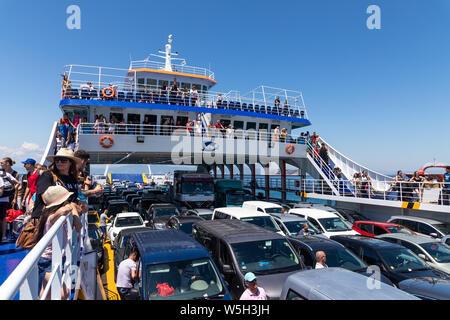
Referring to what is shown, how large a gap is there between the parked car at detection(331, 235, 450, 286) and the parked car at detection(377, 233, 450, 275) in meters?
0.65

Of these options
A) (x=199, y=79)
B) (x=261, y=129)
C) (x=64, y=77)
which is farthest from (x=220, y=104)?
(x=64, y=77)

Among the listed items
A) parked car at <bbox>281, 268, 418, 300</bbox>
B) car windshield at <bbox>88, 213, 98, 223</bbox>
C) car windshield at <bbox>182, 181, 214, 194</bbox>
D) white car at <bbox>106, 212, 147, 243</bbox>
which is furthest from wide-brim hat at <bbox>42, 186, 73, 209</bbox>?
car windshield at <bbox>182, 181, 214, 194</bbox>

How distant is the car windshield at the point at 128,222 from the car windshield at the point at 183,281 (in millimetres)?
7911

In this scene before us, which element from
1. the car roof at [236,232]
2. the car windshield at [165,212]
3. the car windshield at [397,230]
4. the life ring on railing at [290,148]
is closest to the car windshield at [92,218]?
the car windshield at [165,212]

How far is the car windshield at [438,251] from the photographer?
25.5ft

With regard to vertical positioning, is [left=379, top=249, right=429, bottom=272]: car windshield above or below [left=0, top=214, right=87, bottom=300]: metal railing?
below

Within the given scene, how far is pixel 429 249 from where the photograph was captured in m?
8.07

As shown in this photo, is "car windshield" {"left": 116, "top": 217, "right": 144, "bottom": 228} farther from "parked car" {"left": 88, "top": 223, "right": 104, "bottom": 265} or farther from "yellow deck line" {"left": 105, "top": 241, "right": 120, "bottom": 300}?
"parked car" {"left": 88, "top": 223, "right": 104, "bottom": 265}

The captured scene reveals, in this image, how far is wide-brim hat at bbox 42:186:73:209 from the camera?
332 cm

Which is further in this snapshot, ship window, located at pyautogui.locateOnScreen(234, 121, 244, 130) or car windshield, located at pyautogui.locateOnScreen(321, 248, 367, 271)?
ship window, located at pyautogui.locateOnScreen(234, 121, 244, 130)

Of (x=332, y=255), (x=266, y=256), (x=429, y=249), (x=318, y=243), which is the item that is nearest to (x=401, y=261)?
(x=332, y=255)

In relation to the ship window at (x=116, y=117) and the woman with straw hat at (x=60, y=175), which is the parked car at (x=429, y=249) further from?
the ship window at (x=116, y=117)

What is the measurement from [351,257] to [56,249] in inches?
260

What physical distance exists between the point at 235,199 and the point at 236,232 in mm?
12210
